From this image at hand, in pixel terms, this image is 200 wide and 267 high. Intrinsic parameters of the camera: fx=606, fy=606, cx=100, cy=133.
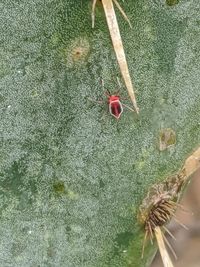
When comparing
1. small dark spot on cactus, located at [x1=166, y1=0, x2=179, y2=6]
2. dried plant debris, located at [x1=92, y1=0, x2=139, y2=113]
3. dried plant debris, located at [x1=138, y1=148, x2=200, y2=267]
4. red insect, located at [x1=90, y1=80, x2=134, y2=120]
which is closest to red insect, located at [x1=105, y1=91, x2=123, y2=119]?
red insect, located at [x1=90, y1=80, x2=134, y2=120]

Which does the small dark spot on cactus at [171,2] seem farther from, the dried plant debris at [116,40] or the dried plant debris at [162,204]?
the dried plant debris at [162,204]

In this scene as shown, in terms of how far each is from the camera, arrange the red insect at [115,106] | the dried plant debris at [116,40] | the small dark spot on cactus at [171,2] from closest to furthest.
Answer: the dried plant debris at [116,40] → the red insect at [115,106] → the small dark spot on cactus at [171,2]

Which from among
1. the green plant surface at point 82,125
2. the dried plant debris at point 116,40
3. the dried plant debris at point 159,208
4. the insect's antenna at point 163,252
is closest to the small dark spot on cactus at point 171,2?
the green plant surface at point 82,125

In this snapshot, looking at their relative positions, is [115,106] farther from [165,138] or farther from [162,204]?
[162,204]

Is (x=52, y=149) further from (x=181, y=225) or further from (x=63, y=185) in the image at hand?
(x=181, y=225)

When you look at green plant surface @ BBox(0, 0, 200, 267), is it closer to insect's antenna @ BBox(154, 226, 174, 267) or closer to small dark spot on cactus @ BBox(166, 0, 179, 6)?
small dark spot on cactus @ BBox(166, 0, 179, 6)
